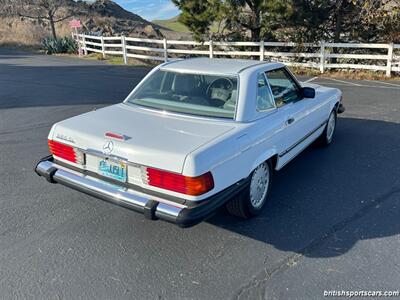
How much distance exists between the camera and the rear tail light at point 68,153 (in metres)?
3.38

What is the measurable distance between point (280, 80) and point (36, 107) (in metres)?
6.14

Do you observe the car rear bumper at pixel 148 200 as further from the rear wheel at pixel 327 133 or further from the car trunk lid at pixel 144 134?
the rear wheel at pixel 327 133

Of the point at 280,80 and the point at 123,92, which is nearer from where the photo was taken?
the point at 280,80

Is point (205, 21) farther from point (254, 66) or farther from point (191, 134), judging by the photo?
point (191, 134)

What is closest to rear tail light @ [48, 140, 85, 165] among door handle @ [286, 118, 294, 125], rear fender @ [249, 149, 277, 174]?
rear fender @ [249, 149, 277, 174]

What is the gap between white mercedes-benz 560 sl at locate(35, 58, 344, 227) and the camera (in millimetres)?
2920

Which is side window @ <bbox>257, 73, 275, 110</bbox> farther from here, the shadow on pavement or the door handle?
the shadow on pavement

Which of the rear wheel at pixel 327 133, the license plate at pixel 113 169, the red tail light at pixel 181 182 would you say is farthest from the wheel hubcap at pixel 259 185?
the rear wheel at pixel 327 133

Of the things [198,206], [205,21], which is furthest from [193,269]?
[205,21]

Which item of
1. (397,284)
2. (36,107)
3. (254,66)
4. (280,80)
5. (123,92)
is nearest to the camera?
(397,284)

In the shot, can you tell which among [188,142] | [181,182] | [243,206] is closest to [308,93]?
[243,206]

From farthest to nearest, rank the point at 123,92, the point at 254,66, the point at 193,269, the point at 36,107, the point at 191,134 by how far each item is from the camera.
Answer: the point at 123,92
the point at 36,107
the point at 254,66
the point at 191,134
the point at 193,269

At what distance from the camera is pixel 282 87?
14.4ft

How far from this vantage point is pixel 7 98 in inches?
370
